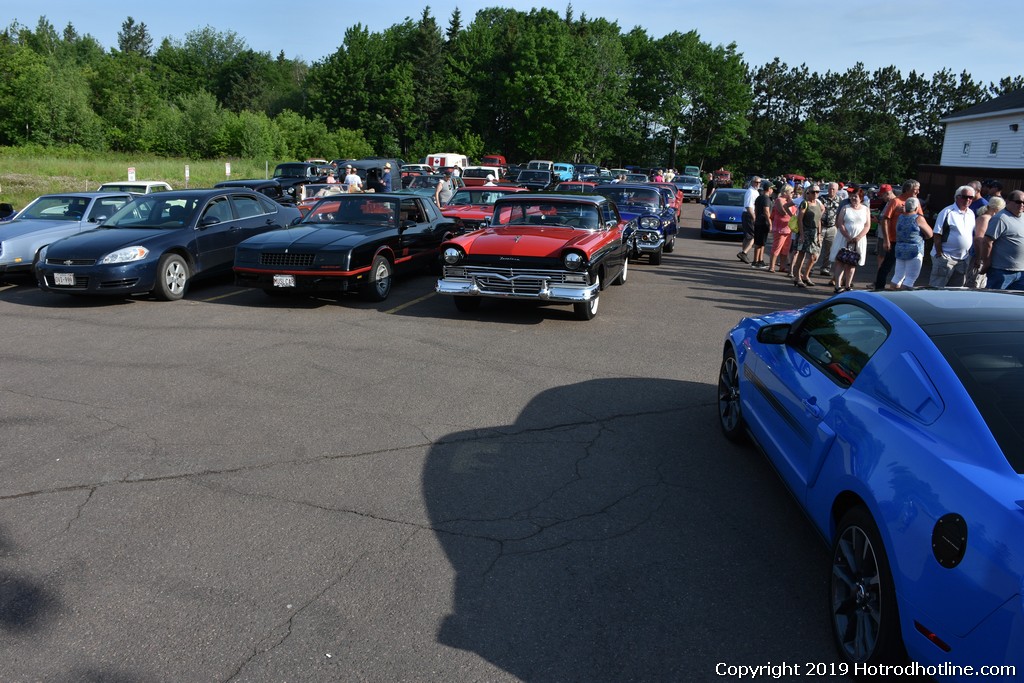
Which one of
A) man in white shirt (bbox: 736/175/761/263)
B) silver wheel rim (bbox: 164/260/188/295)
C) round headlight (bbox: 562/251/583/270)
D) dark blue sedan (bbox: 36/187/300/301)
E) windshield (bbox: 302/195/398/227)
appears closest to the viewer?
round headlight (bbox: 562/251/583/270)

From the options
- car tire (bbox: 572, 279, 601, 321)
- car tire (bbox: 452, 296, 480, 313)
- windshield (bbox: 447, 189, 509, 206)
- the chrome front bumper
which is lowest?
car tire (bbox: 452, 296, 480, 313)

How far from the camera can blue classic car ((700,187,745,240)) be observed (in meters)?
21.6

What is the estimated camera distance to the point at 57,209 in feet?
43.0

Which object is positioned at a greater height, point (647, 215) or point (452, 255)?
point (647, 215)

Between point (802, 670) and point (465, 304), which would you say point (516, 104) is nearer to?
point (465, 304)

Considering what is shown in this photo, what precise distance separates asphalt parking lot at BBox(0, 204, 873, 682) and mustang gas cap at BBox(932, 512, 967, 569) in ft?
3.04

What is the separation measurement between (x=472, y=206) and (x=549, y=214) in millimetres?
4814

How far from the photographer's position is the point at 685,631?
10.8 ft

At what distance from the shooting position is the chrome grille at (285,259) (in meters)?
10.0

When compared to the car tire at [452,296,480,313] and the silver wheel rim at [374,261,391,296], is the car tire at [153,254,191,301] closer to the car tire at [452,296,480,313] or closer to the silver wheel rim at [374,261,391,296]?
the silver wheel rim at [374,261,391,296]

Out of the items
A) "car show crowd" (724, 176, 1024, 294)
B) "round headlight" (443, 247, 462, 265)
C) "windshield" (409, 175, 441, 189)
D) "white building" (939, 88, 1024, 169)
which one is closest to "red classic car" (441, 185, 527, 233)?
"round headlight" (443, 247, 462, 265)

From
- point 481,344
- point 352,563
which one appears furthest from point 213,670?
point 481,344

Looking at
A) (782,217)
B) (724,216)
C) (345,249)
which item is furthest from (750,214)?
(345,249)

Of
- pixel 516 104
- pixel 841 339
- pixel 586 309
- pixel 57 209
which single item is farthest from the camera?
pixel 516 104
